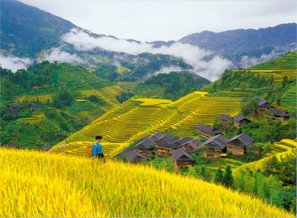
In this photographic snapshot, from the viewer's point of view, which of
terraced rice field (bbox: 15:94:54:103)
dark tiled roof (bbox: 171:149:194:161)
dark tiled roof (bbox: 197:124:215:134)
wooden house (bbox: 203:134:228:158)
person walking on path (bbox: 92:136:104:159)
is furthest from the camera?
terraced rice field (bbox: 15:94:54:103)

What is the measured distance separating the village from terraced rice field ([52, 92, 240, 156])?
569 cm

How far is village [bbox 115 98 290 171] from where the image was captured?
41.9 metres

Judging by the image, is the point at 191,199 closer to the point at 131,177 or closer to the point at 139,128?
the point at 131,177

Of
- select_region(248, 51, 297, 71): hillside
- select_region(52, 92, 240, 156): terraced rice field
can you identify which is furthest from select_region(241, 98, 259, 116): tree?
select_region(248, 51, 297, 71): hillside

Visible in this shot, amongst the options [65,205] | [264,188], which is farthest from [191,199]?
[264,188]

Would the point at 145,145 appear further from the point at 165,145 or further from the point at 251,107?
the point at 251,107

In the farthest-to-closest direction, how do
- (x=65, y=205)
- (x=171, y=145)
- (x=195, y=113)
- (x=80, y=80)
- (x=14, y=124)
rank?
(x=80, y=80) < (x=14, y=124) < (x=195, y=113) < (x=171, y=145) < (x=65, y=205)

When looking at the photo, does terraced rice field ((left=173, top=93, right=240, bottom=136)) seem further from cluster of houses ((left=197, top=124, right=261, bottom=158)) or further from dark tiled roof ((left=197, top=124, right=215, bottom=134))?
cluster of houses ((left=197, top=124, right=261, bottom=158))

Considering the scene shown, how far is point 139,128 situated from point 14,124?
79.2ft

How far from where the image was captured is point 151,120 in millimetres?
75688

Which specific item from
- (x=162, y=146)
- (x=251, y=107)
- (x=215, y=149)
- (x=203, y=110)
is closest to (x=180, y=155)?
(x=215, y=149)

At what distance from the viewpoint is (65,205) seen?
4012mm

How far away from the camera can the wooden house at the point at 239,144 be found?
41772 millimetres

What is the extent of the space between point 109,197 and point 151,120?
70479 mm
